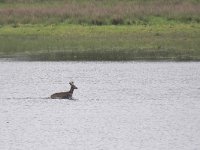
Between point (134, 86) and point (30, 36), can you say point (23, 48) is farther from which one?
point (134, 86)

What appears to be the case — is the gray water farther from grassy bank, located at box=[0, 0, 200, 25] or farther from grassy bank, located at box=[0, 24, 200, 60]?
grassy bank, located at box=[0, 0, 200, 25]

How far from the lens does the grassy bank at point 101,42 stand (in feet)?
134

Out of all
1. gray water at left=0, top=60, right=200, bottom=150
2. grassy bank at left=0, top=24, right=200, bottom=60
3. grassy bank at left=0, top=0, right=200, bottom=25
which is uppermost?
grassy bank at left=0, top=0, right=200, bottom=25

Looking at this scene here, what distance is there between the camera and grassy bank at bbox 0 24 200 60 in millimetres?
40719

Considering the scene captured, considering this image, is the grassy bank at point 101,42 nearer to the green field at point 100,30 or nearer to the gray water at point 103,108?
the green field at point 100,30

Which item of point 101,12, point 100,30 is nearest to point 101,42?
point 100,30

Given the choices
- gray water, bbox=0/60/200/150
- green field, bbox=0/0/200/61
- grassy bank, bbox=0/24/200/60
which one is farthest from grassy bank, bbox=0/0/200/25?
gray water, bbox=0/60/200/150

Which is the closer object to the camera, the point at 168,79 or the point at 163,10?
the point at 168,79

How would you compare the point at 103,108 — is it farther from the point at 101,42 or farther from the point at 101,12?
the point at 101,12

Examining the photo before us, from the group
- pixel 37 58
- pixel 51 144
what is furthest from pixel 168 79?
pixel 51 144

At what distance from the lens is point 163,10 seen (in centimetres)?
5081

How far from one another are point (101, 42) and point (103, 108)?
18.9 m

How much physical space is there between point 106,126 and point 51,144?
251 cm

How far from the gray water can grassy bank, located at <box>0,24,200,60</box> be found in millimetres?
3518
